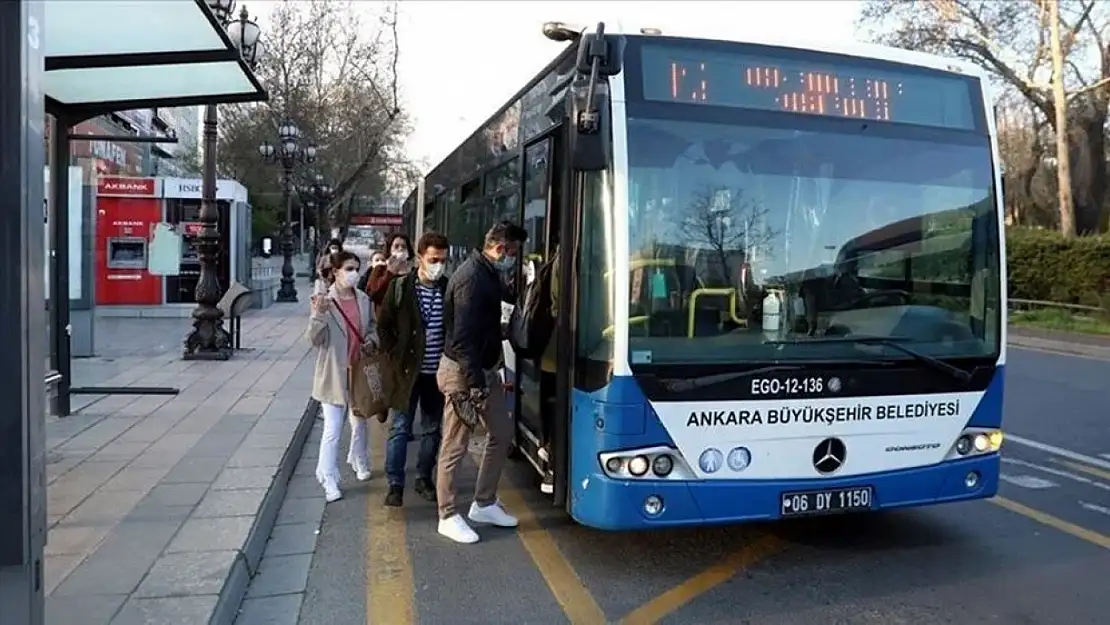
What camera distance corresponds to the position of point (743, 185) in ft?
16.4

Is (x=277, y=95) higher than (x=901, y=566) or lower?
higher

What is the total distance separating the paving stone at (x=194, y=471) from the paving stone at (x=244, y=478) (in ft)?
0.26

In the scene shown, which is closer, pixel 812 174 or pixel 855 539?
pixel 812 174

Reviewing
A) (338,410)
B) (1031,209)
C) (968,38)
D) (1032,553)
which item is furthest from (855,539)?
(1031,209)

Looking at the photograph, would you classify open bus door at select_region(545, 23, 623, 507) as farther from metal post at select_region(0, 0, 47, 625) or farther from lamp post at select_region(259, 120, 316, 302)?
lamp post at select_region(259, 120, 316, 302)

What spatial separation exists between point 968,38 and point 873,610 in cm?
3224

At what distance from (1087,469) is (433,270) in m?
5.61

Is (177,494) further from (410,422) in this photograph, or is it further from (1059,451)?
(1059,451)

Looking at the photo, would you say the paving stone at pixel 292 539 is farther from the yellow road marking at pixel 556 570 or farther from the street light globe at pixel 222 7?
the street light globe at pixel 222 7

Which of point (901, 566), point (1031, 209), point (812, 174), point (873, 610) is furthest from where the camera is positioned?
point (1031, 209)

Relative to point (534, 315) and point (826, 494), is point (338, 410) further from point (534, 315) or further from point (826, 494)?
point (826, 494)

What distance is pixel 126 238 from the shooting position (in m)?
20.6

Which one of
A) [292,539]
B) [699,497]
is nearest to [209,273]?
[292,539]

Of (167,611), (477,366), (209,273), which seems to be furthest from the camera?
(209,273)
